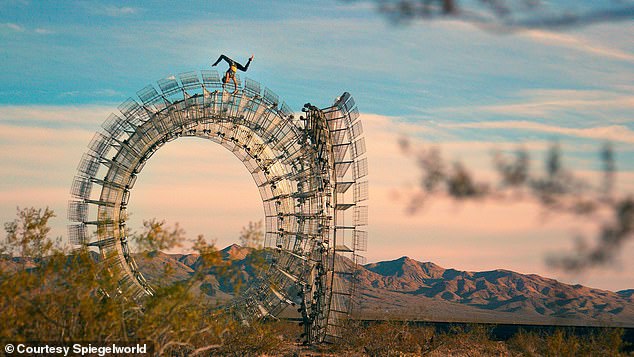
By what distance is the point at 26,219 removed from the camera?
3406 centimetres

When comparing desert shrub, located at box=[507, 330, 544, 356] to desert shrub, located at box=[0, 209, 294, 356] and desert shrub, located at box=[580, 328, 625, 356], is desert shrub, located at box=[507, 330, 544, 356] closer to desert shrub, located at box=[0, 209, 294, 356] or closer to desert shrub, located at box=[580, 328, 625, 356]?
desert shrub, located at box=[580, 328, 625, 356]

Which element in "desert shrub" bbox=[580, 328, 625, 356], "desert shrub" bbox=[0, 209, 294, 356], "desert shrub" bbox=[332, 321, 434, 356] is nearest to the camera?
"desert shrub" bbox=[0, 209, 294, 356]

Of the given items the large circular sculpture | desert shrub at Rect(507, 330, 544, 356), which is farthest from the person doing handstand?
desert shrub at Rect(507, 330, 544, 356)

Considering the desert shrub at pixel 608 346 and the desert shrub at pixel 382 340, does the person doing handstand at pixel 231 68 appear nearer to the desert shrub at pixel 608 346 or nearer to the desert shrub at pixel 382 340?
the desert shrub at pixel 382 340

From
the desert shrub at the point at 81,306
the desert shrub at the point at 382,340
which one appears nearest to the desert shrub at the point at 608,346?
the desert shrub at the point at 382,340

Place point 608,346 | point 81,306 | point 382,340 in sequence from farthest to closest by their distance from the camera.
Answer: point 382,340
point 608,346
point 81,306

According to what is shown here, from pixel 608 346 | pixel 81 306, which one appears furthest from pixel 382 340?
pixel 81 306

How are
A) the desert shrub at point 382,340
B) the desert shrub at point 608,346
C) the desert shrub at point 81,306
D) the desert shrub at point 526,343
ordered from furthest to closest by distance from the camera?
1. the desert shrub at point 526,343
2. the desert shrub at point 382,340
3. the desert shrub at point 608,346
4. the desert shrub at point 81,306

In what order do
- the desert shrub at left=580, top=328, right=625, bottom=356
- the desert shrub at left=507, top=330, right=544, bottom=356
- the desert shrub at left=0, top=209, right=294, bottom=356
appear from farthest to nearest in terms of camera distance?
the desert shrub at left=507, top=330, right=544, bottom=356 < the desert shrub at left=580, top=328, right=625, bottom=356 < the desert shrub at left=0, top=209, right=294, bottom=356

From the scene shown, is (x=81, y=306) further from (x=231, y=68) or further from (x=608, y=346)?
(x=608, y=346)

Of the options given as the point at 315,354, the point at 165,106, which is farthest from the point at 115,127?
the point at 315,354

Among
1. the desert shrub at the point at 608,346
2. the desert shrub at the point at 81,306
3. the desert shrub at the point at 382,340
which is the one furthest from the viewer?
the desert shrub at the point at 382,340

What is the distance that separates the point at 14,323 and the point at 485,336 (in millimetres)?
40410

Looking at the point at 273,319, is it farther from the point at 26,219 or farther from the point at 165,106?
the point at 26,219
